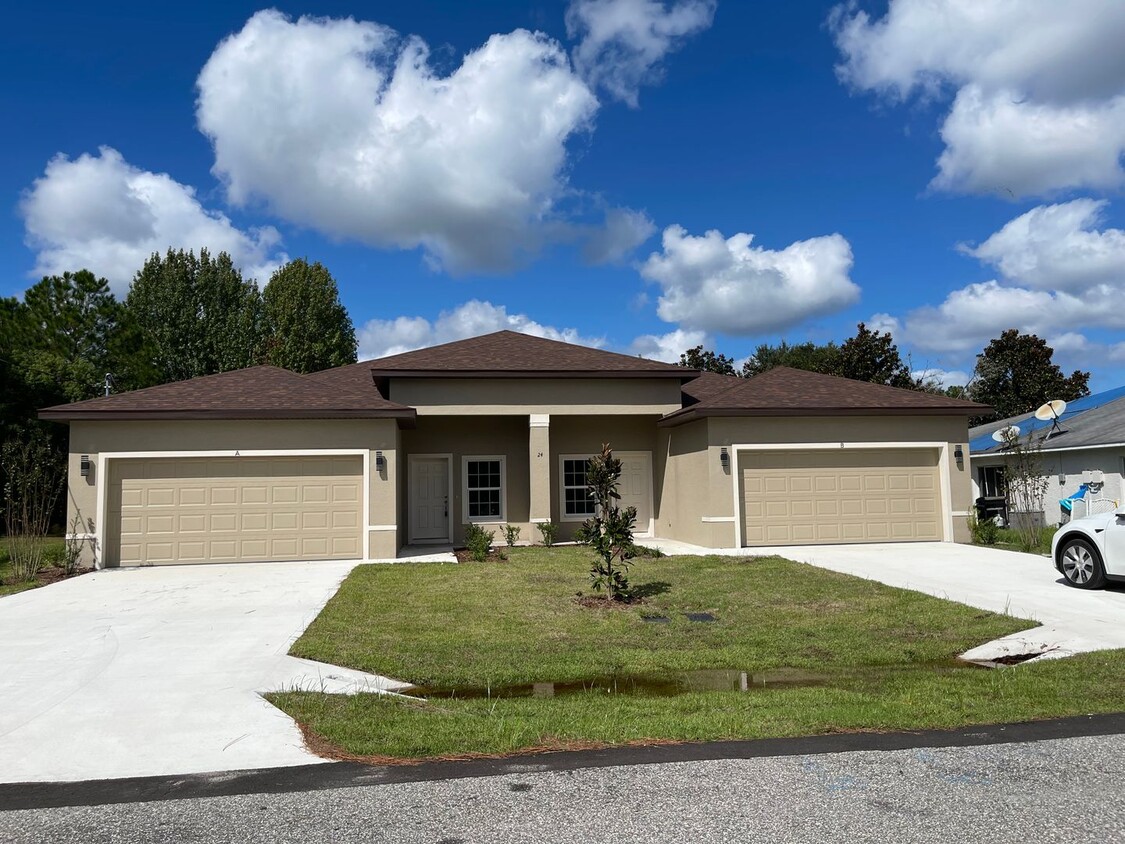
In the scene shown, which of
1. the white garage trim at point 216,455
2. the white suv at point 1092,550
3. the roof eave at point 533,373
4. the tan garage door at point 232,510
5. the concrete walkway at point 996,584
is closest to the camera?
the concrete walkway at point 996,584

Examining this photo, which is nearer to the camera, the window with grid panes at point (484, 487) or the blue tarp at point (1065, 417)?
the window with grid panes at point (484, 487)

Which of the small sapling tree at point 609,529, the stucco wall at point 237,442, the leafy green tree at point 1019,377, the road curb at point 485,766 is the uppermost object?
the leafy green tree at point 1019,377

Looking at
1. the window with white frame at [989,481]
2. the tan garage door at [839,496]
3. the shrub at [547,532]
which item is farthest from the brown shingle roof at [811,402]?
the window with white frame at [989,481]

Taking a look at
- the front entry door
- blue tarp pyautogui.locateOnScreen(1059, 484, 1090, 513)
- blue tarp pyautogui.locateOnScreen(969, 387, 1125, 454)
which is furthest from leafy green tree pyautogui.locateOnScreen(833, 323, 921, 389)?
the front entry door

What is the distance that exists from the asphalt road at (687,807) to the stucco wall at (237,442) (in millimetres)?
11329

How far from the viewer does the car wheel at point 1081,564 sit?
33.6ft

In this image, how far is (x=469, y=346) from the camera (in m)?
19.1

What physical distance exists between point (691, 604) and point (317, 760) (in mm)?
6458

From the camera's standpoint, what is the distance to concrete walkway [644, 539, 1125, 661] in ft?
25.3

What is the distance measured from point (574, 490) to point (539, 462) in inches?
74.3

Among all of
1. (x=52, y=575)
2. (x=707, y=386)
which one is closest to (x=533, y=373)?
(x=707, y=386)

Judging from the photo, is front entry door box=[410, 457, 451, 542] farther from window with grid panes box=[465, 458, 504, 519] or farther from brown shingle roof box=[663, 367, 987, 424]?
brown shingle roof box=[663, 367, 987, 424]

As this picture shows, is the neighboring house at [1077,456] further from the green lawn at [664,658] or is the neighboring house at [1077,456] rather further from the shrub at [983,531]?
the green lawn at [664,658]

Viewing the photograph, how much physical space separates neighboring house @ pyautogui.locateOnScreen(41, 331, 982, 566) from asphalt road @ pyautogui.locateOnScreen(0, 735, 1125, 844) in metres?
11.3
